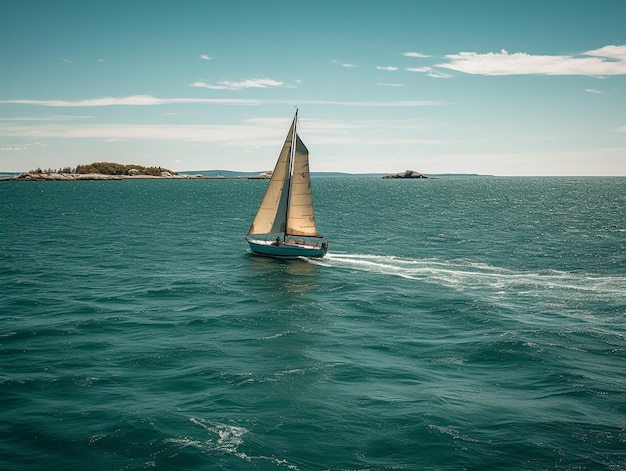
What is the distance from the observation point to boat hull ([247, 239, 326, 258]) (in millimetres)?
70938

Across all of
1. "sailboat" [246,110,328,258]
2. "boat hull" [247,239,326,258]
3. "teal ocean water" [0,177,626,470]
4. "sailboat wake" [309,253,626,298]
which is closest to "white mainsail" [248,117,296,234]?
"sailboat" [246,110,328,258]

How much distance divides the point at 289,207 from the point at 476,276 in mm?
26789

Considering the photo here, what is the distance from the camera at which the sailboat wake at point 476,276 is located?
182ft

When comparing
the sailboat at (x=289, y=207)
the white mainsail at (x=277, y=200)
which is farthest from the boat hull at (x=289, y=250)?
the white mainsail at (x=277, y=200)

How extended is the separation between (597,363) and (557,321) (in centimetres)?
894

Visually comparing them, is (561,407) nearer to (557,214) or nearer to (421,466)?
(421,466)

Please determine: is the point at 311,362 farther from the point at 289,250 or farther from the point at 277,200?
the point at 277,200

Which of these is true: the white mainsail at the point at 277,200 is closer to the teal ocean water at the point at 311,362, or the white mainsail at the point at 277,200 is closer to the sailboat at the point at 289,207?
the sailboat at the point at 289,207

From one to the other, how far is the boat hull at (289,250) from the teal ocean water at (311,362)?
72.1 inches

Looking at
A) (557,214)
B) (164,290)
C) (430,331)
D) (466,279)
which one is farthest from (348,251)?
(557,214)

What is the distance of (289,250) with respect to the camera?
233 feet

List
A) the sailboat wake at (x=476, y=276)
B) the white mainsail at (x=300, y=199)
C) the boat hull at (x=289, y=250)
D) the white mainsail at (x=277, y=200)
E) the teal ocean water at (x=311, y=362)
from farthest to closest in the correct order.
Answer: the boat hull at (x=289, y=250), the white mainsail at (x=277, y=200), the white mainsail at (x=300, y=199), the sailboat wake at (x=476, y=276), the teal ocean water at (x=311, y=362)

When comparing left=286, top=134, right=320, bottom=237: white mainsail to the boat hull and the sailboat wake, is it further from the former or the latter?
the sailboat wake

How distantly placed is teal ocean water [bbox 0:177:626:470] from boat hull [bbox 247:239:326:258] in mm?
1830
